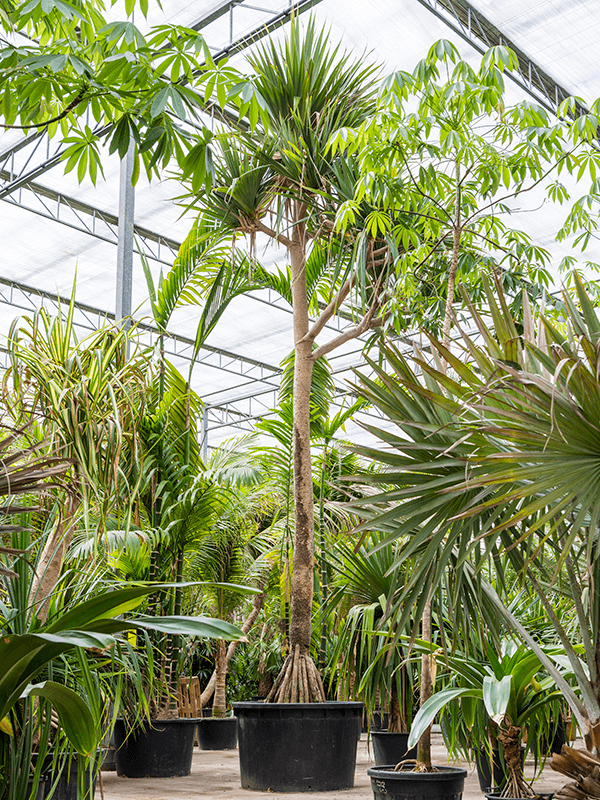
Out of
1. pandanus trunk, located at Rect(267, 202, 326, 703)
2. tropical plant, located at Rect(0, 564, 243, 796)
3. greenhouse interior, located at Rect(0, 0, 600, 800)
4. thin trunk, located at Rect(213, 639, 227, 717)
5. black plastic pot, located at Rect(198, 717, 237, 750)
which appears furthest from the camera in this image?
black plastic pot, located at Rect(198, 717, 237, 750)

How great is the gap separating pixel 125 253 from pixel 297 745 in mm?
3369

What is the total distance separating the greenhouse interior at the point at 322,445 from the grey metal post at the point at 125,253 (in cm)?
4

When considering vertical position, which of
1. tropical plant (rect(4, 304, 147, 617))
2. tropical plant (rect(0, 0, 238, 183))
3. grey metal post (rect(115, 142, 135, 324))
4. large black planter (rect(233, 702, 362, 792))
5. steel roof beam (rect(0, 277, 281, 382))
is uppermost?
steel roof beam (rect(0, 277, 281, 382))

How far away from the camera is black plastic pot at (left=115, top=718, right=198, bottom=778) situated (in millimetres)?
3963

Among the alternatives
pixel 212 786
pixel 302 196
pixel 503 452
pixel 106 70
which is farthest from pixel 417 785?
pixel 302 196

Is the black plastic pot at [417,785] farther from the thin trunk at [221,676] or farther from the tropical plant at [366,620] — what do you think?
the thin trunk at [221,676]

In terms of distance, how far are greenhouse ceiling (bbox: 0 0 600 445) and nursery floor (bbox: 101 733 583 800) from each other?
215cm

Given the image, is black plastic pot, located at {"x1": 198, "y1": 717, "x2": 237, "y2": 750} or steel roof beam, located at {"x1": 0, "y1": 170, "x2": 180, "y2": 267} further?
steel roof beam, located at {"x1": 0, "y1": 170, "x2": 180, "y2": 267}

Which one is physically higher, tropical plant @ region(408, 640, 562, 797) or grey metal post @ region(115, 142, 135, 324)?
grey metal post @ region(115, 142, 135, 324)

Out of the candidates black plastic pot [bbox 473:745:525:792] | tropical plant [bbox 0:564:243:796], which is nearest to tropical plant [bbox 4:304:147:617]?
tropical plant [bbox 0:564:243:796]

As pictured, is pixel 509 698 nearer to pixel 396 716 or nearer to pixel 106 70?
pixel 396 716

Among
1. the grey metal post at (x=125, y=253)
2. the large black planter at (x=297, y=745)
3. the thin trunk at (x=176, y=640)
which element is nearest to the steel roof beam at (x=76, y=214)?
the grey metal post at (x=125, y=253)

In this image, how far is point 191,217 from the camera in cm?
404

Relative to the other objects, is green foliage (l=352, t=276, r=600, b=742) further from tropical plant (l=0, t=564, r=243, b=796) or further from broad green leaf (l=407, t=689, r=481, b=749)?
tropical plant (l=0, t=564, r=243, b=796)
